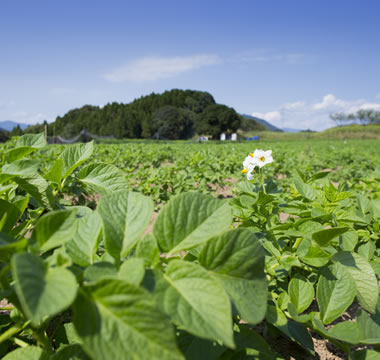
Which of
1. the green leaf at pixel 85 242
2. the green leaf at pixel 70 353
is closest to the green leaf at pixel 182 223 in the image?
the green leaf at pixel 85 242

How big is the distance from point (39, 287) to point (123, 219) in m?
0.19

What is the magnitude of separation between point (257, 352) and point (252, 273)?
0.90 ft

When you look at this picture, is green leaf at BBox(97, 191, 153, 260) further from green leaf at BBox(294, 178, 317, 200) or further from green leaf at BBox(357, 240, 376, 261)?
green leaf at BBox(357, 240, 376, 261)

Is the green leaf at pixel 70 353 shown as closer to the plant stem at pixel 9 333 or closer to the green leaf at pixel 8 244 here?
the plant stem at pixel 9 333

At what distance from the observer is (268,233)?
95 cm

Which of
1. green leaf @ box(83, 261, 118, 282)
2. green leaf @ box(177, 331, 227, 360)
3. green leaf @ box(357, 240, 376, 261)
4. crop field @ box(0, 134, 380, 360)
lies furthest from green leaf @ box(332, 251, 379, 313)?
green leaf @ box(83, 261, 118, 282)

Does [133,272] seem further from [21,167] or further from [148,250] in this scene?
[21,167]

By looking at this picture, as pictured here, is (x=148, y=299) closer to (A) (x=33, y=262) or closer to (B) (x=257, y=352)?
(A) (x=33, y=262)

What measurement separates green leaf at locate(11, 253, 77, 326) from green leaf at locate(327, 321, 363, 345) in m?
0.55

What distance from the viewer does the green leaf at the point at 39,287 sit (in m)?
0.31

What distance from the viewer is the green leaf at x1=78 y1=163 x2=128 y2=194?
0.75 meters

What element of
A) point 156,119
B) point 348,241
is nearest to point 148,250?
point 348,241

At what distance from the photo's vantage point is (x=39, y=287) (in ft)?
1.11

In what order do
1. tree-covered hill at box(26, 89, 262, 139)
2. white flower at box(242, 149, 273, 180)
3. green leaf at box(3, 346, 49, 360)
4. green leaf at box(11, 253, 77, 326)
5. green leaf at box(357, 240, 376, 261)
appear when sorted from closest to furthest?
1. green leaf at box(11, 253, 77, 326)
2. green leaf at box(3, 346, 49, 360)
3. green leaf at box(357, 240, 376, 261)
4. white flower at box(242, 149, 273, 180)
5. tree-covered hill at box(26, 89, 262, 139)
